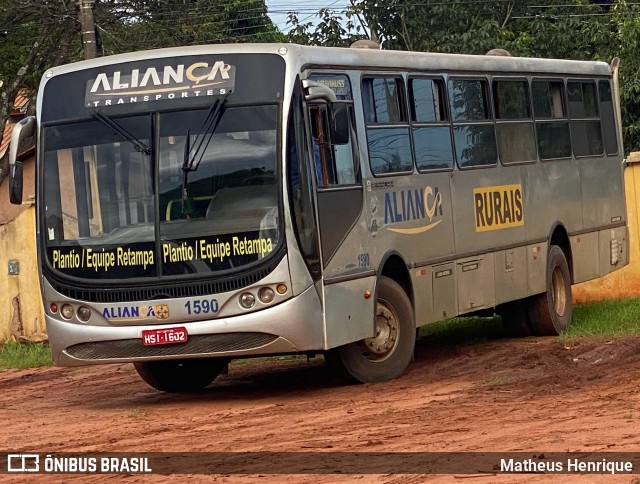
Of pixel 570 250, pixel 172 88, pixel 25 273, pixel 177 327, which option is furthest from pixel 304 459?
pixel 25 273

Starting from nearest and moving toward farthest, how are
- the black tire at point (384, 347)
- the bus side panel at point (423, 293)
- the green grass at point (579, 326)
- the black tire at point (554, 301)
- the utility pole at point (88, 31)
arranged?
the black tire at point (384, 347)
the bus side panel at point (423, 293)
the green grass at point (579, 326)
the black tire at point (554, 301)
the utility pole at point (88, 31)

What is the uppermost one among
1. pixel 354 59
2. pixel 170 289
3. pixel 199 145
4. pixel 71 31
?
pixel 71 31

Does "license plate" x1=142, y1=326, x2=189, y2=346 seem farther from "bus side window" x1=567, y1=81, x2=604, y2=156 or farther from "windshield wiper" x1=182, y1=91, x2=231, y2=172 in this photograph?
"bus side window" x1=567, y1=81, x2=604, y2=156

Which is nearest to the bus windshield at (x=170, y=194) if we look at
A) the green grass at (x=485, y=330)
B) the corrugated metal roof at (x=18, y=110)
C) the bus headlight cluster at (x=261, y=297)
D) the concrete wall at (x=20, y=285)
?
the bus headlight cluster at (x=261, y=297)

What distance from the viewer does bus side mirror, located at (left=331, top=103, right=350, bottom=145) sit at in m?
12.2

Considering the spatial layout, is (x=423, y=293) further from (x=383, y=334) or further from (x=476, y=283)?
(x=476, y=283)

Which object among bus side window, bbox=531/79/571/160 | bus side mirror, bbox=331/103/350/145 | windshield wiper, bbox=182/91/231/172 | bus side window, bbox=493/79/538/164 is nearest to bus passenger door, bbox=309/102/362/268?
bus side mirror, bbox=331/103/350/145

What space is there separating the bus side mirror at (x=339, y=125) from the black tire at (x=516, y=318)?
5.10 m

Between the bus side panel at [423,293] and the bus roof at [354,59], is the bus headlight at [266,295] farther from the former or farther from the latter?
the bus side panel at [423,293]

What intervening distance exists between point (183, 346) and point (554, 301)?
21.4ft

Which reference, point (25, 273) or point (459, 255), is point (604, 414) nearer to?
point (459, 255)

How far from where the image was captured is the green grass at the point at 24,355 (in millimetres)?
17219

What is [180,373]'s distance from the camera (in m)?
13.8

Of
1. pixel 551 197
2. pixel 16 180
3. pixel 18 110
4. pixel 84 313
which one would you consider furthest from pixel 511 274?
pixel 18 110
